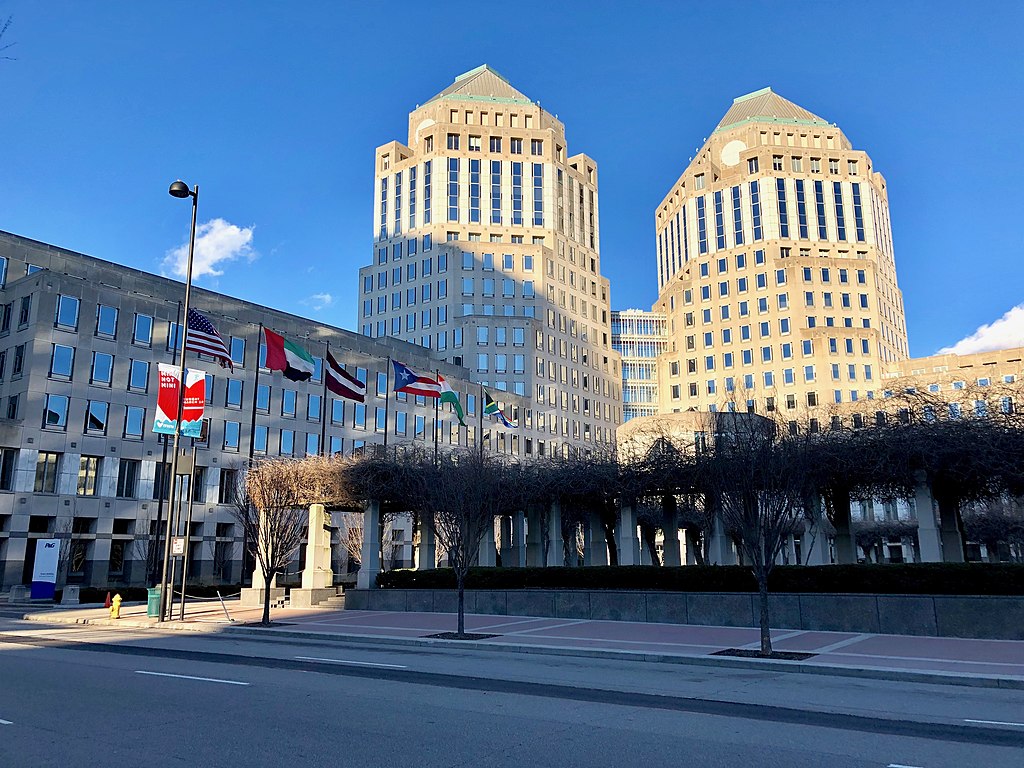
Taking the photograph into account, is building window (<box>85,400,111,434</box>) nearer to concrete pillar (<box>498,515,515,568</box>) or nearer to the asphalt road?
concrete pillar (<box>498,515,515,568</box>)

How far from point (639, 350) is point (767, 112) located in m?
43.6

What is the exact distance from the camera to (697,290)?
125 meters

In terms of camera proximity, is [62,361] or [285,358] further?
[62,361]

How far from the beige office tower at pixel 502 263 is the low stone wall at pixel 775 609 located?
70.9 m

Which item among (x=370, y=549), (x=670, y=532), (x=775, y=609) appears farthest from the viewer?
(x=670, y=532)

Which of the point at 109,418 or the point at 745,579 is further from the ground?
the point at 109,418

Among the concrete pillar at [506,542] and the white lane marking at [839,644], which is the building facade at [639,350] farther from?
the white lane marking at [839,644]

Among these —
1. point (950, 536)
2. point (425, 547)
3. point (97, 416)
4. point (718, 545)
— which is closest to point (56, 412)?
point (97, 416)

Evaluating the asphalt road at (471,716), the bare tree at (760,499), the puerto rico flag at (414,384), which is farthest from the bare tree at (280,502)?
the bare tree at (760,499)

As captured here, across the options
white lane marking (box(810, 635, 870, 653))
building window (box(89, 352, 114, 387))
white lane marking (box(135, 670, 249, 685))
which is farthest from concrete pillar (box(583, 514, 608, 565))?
building window (box(89, 352, 114, 387))

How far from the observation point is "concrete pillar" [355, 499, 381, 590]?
34125 millimetres

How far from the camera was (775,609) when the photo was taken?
23.4 metres

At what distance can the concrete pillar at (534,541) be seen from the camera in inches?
1495

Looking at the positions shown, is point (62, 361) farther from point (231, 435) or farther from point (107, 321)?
point (231, 435)
